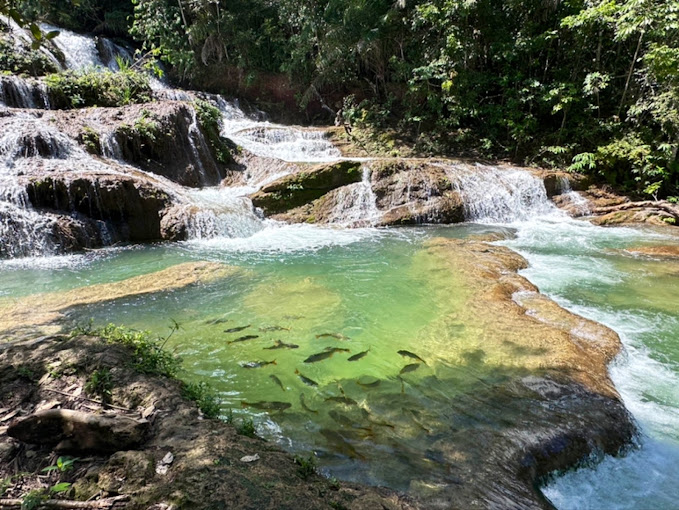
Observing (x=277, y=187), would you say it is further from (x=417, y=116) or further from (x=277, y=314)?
(x=417, y=116)

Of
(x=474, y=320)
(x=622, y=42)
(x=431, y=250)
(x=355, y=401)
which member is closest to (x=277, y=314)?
(x=355, y=401)

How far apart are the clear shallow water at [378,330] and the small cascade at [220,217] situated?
0.48m

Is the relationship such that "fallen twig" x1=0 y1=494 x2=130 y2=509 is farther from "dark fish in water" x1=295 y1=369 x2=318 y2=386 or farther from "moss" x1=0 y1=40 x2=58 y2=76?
"moss" x1=0 y1=40 x2=58 y2=76

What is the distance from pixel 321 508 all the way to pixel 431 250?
7.16 m

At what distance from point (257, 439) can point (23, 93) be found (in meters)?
14.9

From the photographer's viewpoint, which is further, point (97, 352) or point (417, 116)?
point (417, 116)

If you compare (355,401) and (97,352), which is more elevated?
(97,352)

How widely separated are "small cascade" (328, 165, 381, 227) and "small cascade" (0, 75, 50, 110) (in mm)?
9775

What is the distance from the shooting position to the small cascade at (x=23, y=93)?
40.1 ft

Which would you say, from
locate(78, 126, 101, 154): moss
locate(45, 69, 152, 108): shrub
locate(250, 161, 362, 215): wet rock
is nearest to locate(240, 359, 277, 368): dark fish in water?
locate(250, 161, 362, 215): wet rock

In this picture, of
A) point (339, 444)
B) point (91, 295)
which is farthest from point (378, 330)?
point (91, 295)

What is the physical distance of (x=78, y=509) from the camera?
5.87 ft

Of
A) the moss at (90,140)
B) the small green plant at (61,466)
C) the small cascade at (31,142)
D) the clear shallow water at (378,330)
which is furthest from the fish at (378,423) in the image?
the moss at (90,140)

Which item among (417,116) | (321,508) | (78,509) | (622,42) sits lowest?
(321,508)
